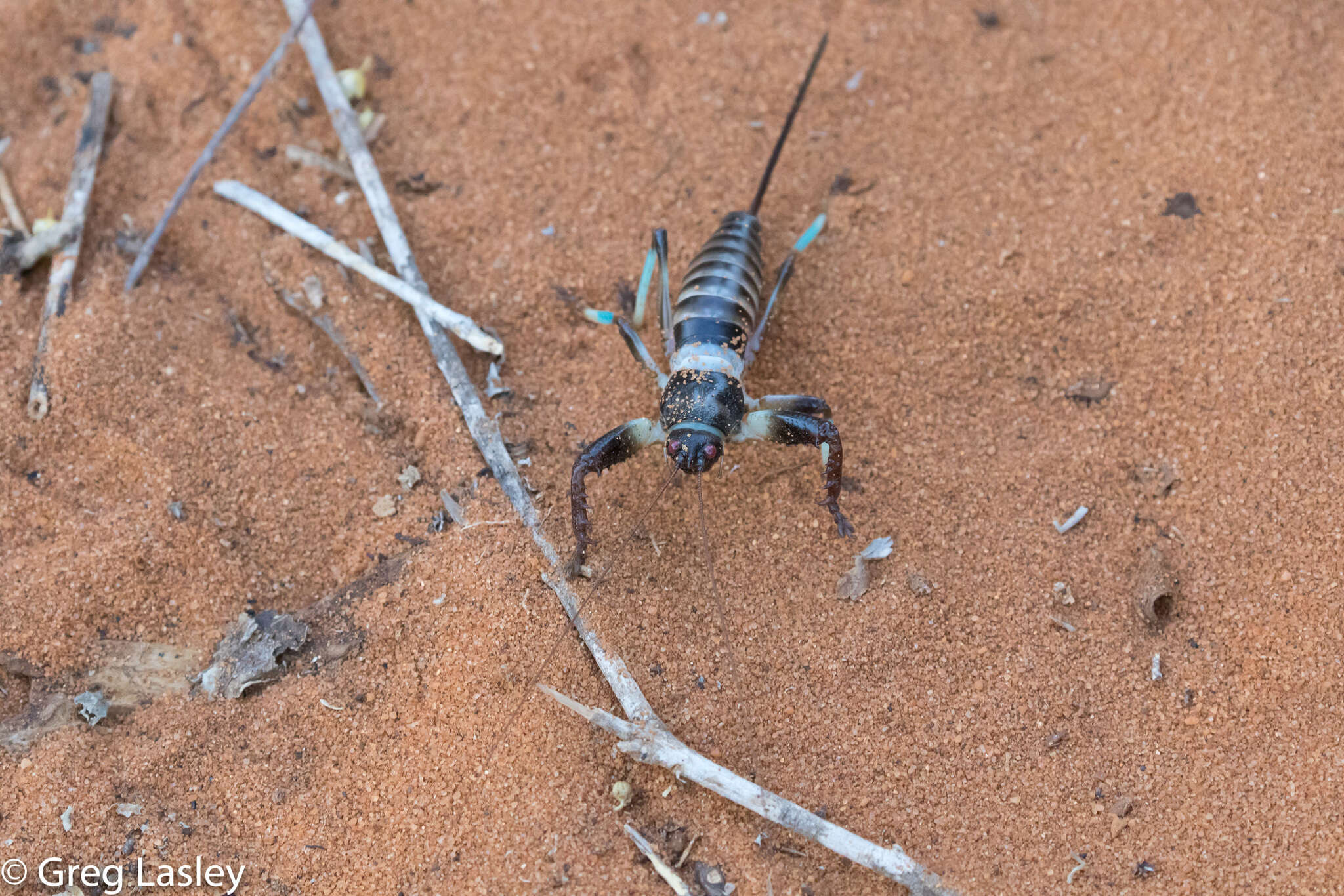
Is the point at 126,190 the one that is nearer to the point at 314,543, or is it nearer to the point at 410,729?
the point at 314,543

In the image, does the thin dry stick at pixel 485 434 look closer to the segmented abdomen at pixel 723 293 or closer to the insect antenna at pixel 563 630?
the insect antenna at pixel 563 630

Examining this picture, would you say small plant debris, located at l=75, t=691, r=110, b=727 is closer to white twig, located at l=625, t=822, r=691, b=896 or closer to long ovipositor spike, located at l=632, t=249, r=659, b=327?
white twig, located at l=625, t=822, r=691, b=896

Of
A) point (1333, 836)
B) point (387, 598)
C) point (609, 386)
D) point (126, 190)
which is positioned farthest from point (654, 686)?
point (126, 190)

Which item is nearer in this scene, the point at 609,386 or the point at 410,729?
the point at 410,729

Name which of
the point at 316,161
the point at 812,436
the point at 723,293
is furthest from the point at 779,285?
the point at 316,161

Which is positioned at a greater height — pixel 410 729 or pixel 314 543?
pixel 314 543

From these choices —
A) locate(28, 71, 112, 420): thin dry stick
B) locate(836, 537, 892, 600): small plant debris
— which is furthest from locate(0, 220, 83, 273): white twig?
locate(836, 537, 892, 600): small plant debris
